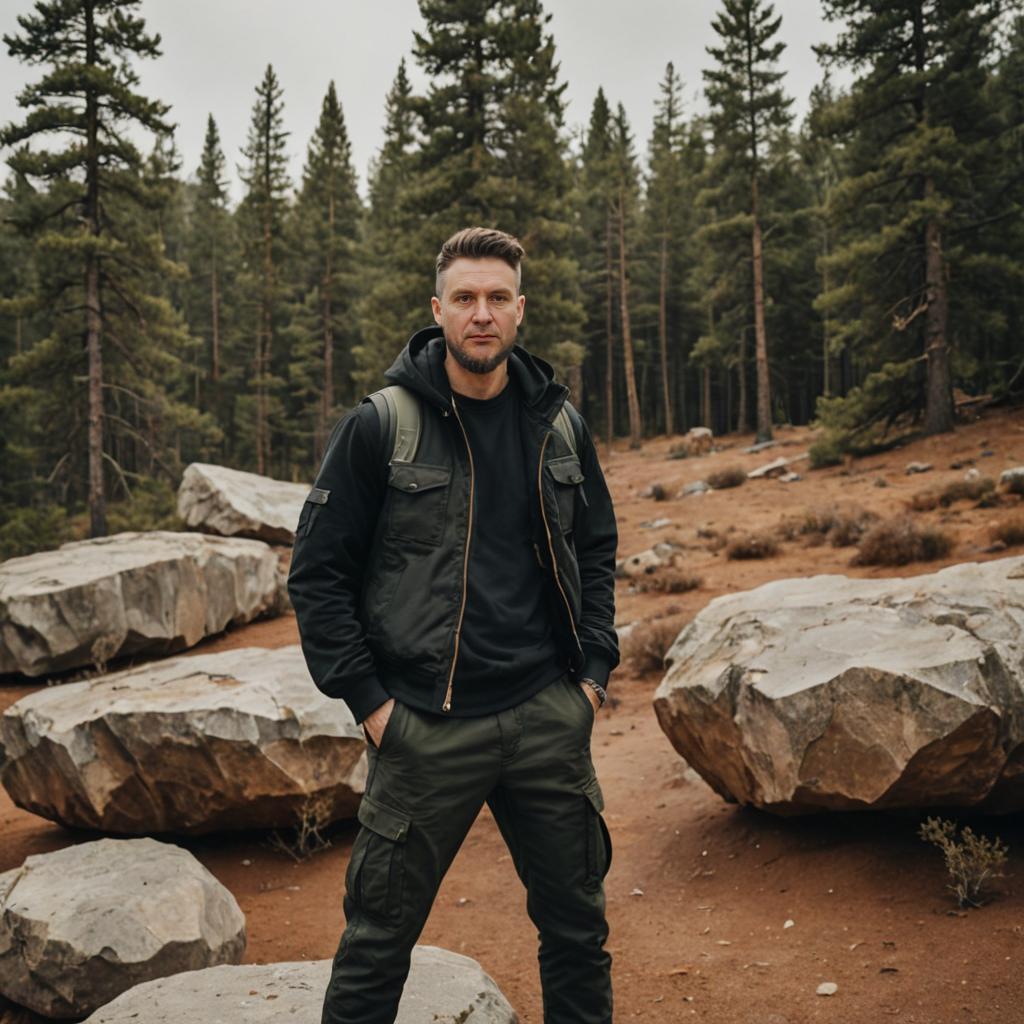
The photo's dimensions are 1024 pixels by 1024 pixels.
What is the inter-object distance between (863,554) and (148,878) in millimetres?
10172

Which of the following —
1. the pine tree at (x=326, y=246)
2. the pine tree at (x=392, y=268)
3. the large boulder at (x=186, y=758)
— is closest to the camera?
the large boulder at (x=186, y=758)

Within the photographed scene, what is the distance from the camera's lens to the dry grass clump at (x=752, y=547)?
14352 millimetres

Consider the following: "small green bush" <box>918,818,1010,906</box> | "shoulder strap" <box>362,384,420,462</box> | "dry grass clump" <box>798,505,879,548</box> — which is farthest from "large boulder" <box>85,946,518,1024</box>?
"dry grass clump" <box>798,505,879,548</box>

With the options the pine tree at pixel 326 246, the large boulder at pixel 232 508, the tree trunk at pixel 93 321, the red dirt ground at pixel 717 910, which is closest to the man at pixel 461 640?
the red dirt ground at pixel 717 910

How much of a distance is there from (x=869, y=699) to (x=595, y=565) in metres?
2.24

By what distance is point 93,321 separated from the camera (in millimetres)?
18859

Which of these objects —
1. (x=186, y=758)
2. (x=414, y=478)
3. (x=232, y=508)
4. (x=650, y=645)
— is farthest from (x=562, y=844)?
(x=232, y=508)

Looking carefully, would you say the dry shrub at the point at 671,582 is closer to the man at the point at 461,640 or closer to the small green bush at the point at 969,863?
the small green bush at the point at 969,863

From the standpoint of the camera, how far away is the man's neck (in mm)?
2836

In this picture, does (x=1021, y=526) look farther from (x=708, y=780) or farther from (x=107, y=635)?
(x=107, y=635)

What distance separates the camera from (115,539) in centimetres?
1408

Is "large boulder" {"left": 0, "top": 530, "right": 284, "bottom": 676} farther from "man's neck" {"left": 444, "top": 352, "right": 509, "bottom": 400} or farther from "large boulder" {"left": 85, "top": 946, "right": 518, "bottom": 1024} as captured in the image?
"man's neck" {"left": 444, "top": 352, "right": 509, "bottom": 400}

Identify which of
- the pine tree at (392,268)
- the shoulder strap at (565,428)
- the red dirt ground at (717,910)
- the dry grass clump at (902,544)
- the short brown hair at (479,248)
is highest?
the pine tree at (392,268)

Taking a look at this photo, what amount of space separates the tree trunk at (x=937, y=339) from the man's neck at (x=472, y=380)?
66.9 ft
